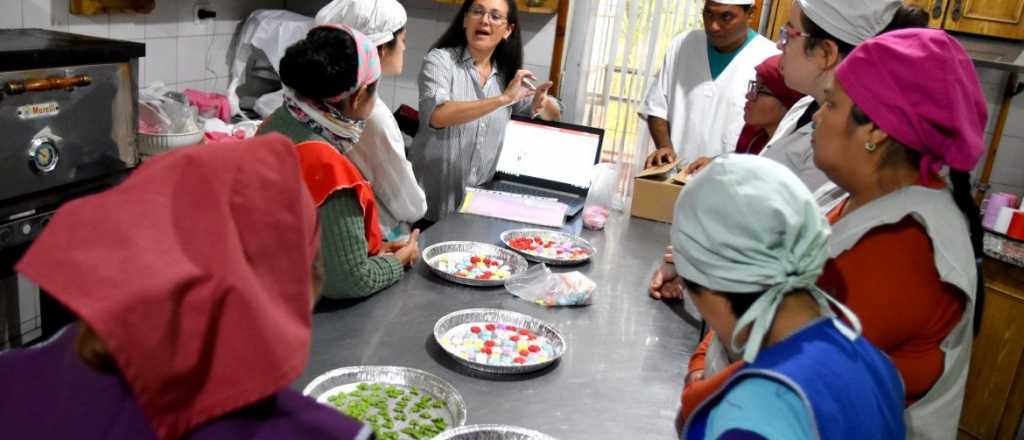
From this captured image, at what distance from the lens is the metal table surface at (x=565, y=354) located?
1444mm

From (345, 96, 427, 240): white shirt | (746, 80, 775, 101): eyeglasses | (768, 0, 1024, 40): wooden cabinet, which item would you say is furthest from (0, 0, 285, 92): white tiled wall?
(768, 0, 1024, 40): wooden cabinet

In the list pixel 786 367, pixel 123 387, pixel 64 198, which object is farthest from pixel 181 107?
pixel 786 367

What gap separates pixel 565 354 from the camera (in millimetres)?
1691

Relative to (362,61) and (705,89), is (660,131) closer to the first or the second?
(705,89)

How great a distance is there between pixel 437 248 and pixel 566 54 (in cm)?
223

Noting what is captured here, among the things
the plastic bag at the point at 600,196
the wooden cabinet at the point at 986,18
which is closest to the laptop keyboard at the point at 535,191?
the plastic bag at the point at 600,196

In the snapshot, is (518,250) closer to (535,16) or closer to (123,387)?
(123,387)

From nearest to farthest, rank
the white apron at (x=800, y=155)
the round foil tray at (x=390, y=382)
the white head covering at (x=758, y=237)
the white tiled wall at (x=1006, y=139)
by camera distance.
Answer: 1. the white head covering at (x=758, y=237)
2. the round foil tray at (x=390, y=382)
3. the white apron at (x=800, y=155)
4. the white tiled wall at (x=1006, y=139)

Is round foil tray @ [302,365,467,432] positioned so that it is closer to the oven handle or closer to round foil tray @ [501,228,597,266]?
round foil tray @ [501,228,597,266]

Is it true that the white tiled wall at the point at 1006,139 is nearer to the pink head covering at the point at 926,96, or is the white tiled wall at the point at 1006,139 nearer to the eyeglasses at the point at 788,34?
the eyeglasses at the point at 788,34

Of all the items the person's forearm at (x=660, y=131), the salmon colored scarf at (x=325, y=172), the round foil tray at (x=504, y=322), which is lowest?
the round foil tray at (x=504, y=322)

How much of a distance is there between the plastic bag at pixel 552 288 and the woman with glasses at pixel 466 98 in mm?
971

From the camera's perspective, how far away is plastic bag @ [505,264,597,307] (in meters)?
1.94

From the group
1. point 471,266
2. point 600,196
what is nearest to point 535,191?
point 600,196
